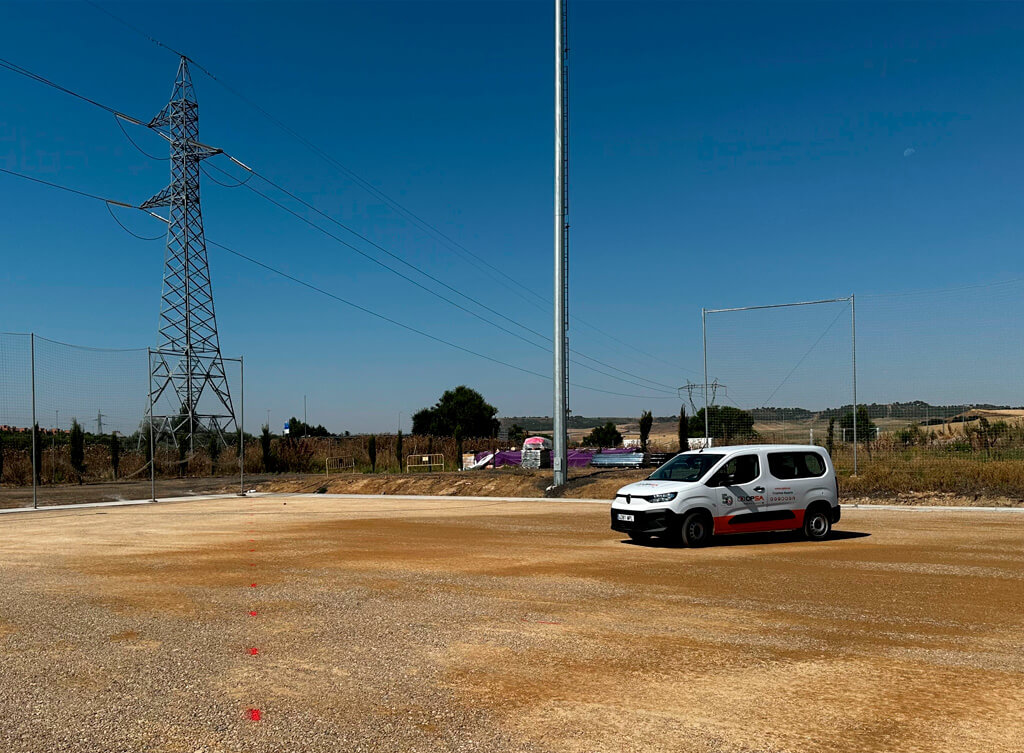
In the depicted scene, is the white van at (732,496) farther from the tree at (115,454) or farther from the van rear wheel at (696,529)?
the tree at (115,454)

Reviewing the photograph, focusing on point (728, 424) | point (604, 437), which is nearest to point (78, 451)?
point (728, 424)

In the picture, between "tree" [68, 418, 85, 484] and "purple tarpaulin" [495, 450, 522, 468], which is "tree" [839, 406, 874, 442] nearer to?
"purple tarpaulin" [495, 450, 522, 468]

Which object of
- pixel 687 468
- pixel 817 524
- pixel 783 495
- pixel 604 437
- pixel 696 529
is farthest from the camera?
pixel 604 437

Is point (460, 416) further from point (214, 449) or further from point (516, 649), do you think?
point (516, 649)

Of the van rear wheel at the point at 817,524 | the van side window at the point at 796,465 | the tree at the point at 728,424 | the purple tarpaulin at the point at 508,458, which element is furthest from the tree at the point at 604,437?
the van rear wheel at the point at 817,524

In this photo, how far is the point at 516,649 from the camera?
7.20 metres

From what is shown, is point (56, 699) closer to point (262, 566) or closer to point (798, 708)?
point (798, 708)

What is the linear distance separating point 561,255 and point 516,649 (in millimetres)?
21314

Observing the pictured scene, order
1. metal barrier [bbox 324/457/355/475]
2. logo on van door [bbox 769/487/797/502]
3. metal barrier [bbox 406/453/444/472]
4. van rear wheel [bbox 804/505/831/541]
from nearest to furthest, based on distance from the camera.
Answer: logo on van door [bbox 769/487/797/502]
van rear wheel [bbox 804/505/831/541]
metal barrier [bbox 324/457/355/475]
metal barrier [bbox 406/453/444/472]

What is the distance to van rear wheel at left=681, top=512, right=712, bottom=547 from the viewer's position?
14.1 meters

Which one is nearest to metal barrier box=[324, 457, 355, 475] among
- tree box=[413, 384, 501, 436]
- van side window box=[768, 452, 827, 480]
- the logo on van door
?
van side window box=[768, 452, 827, 480]

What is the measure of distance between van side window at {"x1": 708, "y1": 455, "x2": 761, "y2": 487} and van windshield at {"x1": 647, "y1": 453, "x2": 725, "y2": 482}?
0.66 ft

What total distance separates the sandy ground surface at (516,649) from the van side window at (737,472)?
1263 millimetres

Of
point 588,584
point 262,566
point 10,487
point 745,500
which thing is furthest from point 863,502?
point 10,487
